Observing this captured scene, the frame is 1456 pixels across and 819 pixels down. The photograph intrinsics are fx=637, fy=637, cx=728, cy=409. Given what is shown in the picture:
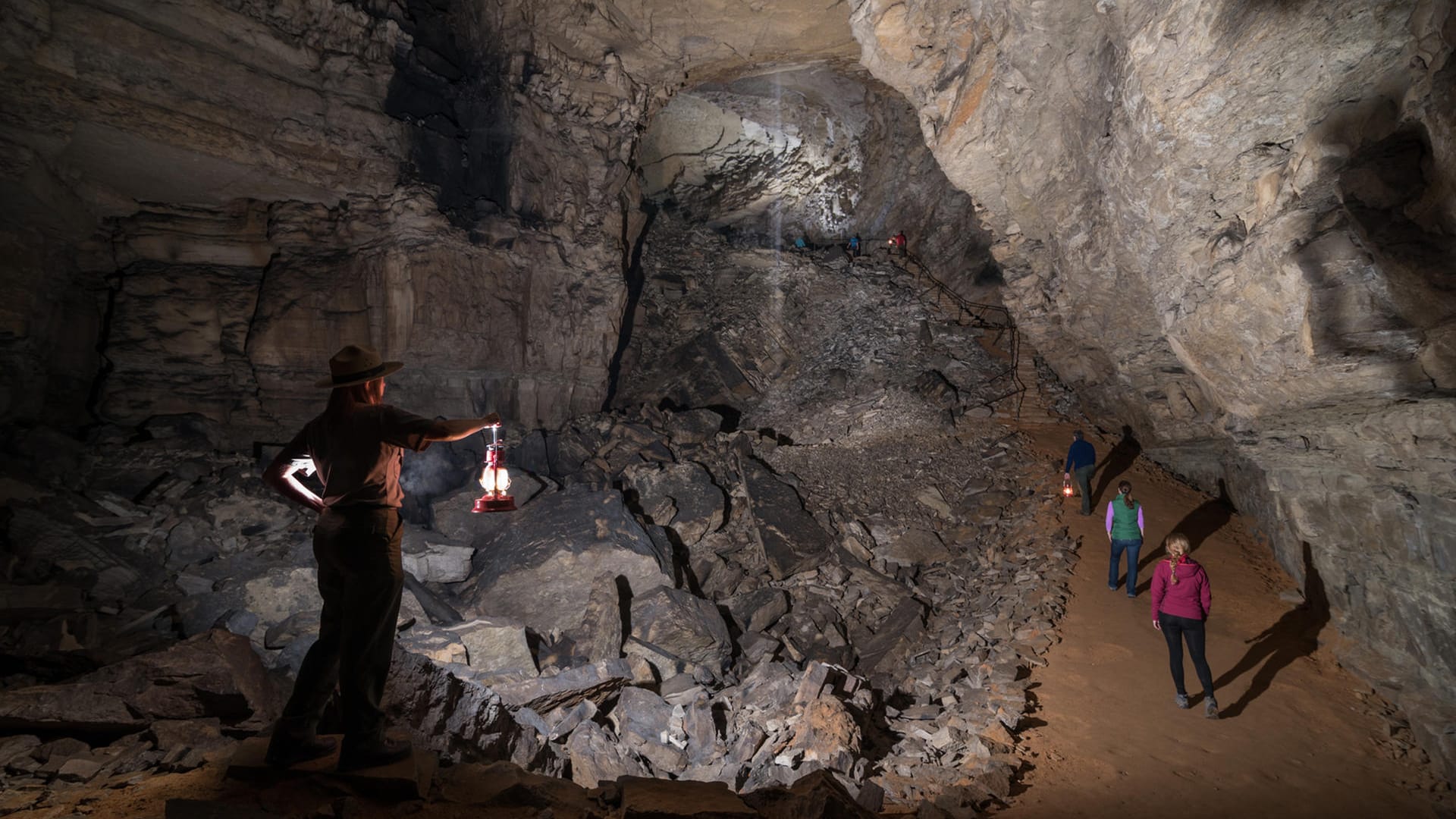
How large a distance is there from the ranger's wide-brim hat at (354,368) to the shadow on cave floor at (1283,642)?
7.63 meters

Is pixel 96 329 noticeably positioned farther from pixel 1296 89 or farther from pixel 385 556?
pixel 1296 89

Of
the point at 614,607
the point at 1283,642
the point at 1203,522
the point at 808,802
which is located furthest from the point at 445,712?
the point at 1203,522

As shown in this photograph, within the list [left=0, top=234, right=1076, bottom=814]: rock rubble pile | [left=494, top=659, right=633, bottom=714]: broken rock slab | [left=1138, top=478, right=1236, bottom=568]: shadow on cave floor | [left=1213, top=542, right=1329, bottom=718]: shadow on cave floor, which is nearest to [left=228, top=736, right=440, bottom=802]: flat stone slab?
[left=0, top=234, right=1076, bottom=814]: rock rubble pile

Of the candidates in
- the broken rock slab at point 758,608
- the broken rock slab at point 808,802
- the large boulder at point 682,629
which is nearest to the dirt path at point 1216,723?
the broken rock slab at point 808,802

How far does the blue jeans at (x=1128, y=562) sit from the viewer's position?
315 inches

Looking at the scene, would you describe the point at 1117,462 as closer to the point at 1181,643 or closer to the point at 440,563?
the point at 1181,643

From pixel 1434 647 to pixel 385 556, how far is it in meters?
8.07

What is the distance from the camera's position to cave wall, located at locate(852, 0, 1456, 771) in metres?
4.27

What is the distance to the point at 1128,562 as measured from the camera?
803cm

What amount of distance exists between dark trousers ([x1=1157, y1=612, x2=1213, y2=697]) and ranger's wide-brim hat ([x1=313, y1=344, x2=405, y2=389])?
6590 millimetres

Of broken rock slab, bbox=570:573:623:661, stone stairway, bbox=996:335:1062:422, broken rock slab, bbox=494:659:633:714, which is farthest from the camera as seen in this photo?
stone stairway, bbox=996:335:1062:422

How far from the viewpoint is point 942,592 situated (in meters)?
9.30

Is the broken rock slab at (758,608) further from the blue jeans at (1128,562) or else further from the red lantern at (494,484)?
the red lantern at (494,484)

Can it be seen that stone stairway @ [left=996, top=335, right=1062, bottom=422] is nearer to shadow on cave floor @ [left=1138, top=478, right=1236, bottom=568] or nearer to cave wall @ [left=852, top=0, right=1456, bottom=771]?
shadow on cave floor @ [left=1138, top=478, right=1236, bottom=568]
